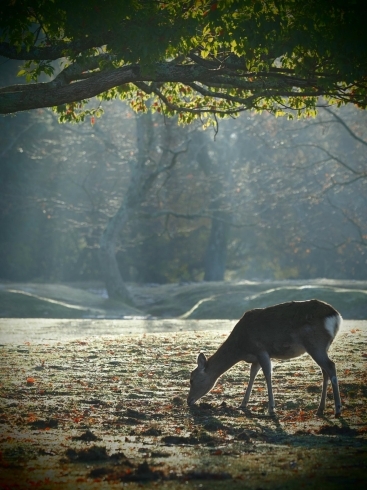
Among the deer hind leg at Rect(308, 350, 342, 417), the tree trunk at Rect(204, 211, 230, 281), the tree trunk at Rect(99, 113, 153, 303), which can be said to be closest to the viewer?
the deer hind leg at Rect(308, 350, 342, 417)

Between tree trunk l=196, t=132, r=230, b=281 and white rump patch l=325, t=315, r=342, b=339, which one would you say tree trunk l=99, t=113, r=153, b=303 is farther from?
white rump patch l=325, t=315, r=342, b=339

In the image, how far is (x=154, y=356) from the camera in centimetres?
1770

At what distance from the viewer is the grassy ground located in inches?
308

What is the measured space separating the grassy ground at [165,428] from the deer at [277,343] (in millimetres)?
334

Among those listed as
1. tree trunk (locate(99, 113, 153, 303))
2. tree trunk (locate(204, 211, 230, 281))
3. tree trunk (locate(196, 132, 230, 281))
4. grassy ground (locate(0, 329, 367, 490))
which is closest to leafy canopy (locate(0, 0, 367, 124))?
grassy ground (locate(0, 329, 367, 490))

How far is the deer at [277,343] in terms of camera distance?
37.8 feet

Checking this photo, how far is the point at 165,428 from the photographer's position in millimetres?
10445

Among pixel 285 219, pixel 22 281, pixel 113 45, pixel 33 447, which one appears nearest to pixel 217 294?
pixel 22 281

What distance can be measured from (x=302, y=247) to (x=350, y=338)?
51061 mm

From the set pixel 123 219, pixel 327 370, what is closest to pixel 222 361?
pixel 327 370

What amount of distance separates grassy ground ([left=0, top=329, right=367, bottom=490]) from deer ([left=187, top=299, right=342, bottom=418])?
1.10 feet

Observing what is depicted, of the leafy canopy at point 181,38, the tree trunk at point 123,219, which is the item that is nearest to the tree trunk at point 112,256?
the tree trunk at point 123,219

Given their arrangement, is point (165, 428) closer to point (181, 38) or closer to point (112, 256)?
point (181, 38)

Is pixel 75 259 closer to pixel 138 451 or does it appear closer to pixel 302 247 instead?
pixel 302 247
